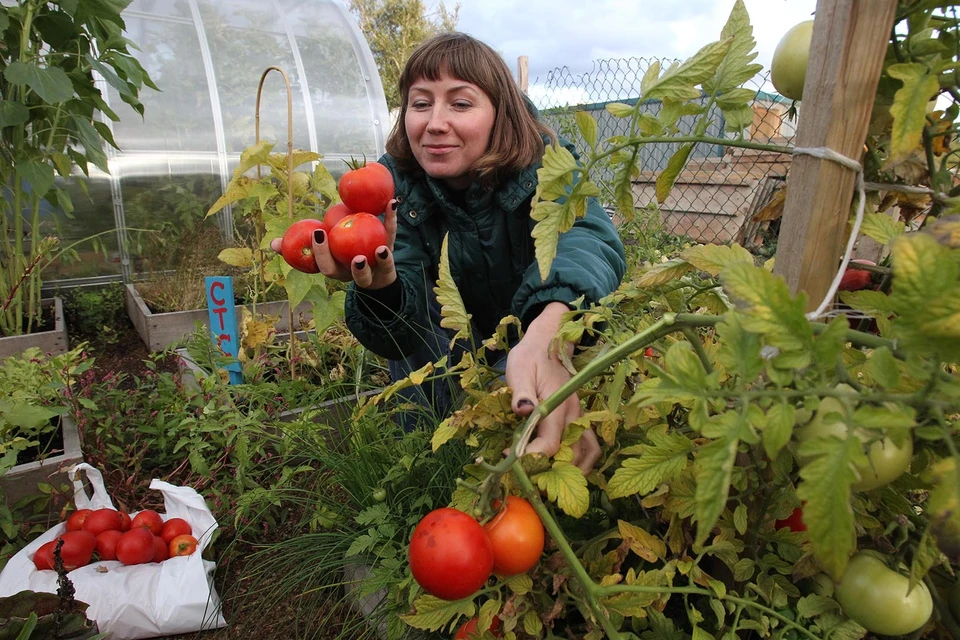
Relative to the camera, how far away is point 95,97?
268cm

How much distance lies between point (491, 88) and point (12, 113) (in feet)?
6.61

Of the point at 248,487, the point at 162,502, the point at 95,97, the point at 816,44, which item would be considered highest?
the point at 95,97

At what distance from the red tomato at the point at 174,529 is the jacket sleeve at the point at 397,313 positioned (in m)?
0.66

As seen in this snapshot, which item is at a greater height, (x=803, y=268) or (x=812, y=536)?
(x=803, y=268)

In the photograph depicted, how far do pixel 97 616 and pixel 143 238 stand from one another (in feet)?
10.8

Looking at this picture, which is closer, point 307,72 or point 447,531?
point 447,531

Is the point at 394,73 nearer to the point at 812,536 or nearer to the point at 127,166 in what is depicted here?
the point at 127,166

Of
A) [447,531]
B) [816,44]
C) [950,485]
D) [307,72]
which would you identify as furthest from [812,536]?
[307,72]

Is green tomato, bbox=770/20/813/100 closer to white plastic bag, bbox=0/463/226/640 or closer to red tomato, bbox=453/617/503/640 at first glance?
red tomato, bbox=453/617/503/640

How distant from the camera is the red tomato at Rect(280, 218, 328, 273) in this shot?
56.7 inches

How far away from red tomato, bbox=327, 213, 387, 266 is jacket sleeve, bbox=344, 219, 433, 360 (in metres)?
0.18

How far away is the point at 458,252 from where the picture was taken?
1.83 m

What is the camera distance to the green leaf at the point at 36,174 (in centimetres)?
243

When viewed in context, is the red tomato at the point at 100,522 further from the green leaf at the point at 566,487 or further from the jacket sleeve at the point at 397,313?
the green leaf at the point at 566,487
